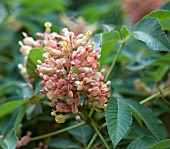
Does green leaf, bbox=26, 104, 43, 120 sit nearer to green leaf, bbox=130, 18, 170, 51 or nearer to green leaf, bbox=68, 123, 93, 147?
green leaf, bbox=68, 123, 93, 147

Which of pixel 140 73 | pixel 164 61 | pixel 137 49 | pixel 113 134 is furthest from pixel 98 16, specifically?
pixel 113 134

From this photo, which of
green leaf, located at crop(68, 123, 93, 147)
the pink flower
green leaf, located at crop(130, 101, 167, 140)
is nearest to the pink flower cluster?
the pink flower

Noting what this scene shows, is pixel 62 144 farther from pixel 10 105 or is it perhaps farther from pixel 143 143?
pixel 143 143

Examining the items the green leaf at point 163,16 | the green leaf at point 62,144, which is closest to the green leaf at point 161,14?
the green leaf at point 163,16

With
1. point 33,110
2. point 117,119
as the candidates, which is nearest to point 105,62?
point 33,110

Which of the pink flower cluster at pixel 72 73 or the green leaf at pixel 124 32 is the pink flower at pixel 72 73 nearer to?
the pink flower cluster at pixel 72 73

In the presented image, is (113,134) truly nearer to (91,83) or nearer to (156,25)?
(91,83)
